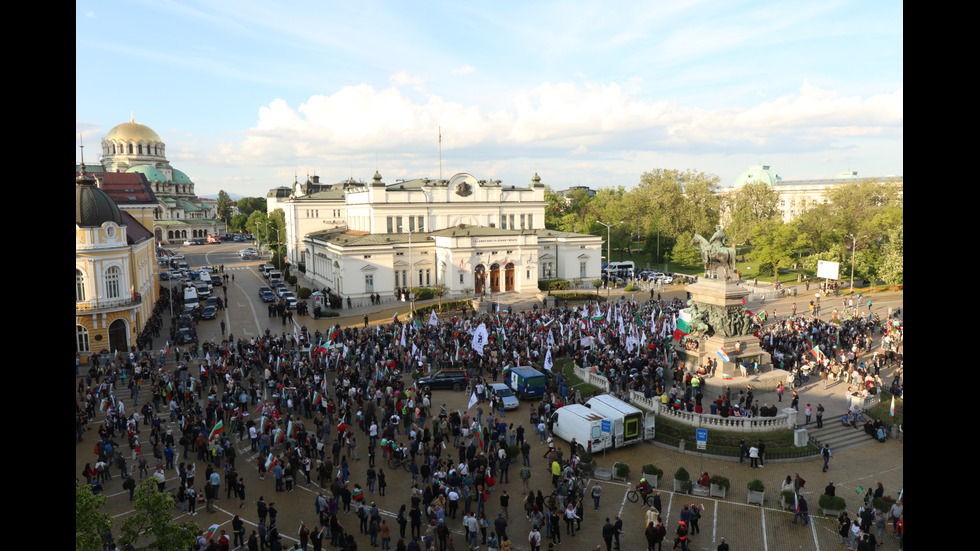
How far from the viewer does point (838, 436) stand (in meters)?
22.9

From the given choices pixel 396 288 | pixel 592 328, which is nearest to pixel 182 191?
pixel 396 288

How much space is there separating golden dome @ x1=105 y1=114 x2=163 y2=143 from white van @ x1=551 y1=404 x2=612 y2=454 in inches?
5878

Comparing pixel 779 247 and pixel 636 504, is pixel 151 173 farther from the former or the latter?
pixel 636 504

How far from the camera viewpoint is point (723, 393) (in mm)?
26953

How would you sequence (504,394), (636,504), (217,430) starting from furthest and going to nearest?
(504,394)
(217,430)
(636,504)

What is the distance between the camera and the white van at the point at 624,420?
21.7 m

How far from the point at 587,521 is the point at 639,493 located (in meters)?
2.20

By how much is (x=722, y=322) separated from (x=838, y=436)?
763 cm

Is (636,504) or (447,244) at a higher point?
(447,244)

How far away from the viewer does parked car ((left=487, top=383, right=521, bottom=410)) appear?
25806mm

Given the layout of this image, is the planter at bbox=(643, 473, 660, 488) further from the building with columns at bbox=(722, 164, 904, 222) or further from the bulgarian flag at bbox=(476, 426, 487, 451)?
the building with columns at bbox=(722, 164, 904, 222)

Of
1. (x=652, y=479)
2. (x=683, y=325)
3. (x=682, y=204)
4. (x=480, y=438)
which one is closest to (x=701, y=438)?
(x=652, y=479)

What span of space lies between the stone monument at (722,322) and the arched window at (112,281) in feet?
109

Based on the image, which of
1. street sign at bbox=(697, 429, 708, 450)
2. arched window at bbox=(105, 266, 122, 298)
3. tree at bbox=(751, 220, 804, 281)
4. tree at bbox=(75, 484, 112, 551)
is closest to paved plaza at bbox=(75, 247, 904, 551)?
street sign at bbox=(697, 429, 708, 450)
